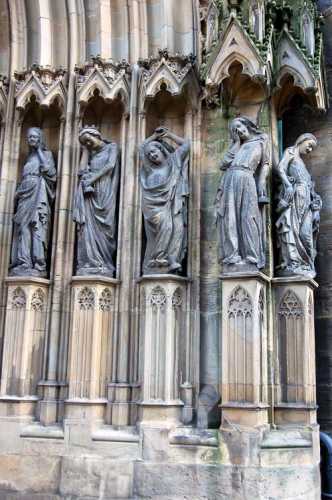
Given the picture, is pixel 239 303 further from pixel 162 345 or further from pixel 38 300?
pixel 38 300

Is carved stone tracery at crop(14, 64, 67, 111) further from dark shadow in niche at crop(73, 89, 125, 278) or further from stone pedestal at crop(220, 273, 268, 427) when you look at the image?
stone pedestal at crop(220, 273, 268, 427)

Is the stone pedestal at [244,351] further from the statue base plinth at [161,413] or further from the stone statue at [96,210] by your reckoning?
the stone statue at [96,210]

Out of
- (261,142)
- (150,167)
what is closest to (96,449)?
(150,167)

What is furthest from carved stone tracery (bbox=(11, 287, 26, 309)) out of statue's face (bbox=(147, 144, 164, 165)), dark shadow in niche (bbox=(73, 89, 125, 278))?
statue's face (bbox=(147, 144, 164, 165))

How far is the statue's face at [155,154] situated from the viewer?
734cm

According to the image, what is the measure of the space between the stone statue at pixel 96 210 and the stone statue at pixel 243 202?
1.33 metres

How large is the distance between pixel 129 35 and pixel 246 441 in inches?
201

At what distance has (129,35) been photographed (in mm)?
7984

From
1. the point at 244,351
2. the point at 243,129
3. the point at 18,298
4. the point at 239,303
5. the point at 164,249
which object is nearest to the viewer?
the point at 244,351

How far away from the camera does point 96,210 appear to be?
7406 mm

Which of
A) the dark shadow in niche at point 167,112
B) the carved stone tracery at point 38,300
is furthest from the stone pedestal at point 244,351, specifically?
the carved stone tracery at point 38,300

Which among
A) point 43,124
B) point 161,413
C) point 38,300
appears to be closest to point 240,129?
point 43,124

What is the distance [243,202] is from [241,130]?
2.93 feet

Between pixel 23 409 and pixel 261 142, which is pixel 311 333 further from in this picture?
pixel 23 409
